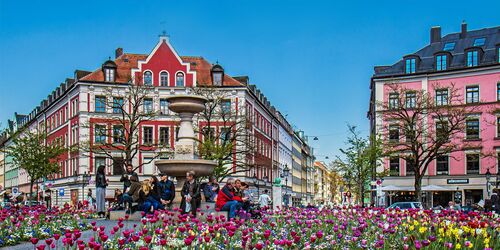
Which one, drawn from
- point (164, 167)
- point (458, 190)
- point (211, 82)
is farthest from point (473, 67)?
point (164, 167)

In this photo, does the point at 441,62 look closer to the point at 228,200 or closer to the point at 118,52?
the point at 118,52

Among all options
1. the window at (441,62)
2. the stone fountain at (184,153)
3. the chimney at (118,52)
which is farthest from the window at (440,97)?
the stone fountain at (184,153)

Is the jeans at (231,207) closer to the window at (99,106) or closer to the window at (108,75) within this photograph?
the window at (99,106)

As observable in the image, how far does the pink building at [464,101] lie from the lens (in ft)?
196

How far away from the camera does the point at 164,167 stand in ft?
70.5

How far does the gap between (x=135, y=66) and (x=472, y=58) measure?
110 feet

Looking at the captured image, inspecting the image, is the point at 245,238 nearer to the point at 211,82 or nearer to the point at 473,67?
the point at 473,67

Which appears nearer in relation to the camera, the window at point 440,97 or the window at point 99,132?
the window at point 99,132

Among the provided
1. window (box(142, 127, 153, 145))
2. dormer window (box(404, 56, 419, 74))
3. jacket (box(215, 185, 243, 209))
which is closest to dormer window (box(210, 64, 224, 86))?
window (box(142, 127, 153, 145))

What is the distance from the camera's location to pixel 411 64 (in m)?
64.8

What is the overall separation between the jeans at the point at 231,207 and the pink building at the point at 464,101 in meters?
42.3

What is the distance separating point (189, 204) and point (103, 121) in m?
47.2

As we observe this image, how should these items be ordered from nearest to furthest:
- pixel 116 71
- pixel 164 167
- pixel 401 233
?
pixel 401 233
pixel 164 167
pixel 116 71

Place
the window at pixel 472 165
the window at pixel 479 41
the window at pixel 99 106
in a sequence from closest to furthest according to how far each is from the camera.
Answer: the window at pixel 472 165, the window at pixel 479 41, the window at pixel 99 106
